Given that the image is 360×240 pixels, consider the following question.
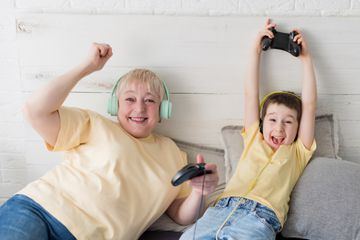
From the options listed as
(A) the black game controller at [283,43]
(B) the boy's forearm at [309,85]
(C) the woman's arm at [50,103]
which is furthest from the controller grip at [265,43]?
(C) the woman's arm at [50,103]

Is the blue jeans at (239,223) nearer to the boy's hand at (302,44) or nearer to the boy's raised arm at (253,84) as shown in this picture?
the boy's raised arm at (253,84)

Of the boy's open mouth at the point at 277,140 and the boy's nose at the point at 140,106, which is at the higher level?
the boy's nose at the point at 140,106

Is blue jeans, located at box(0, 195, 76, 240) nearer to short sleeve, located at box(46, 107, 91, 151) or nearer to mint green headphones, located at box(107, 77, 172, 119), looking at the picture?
short sleeve, located at box(46, 107, 91, 151)

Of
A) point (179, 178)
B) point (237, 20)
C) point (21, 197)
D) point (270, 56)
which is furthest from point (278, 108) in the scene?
point (21, 197)

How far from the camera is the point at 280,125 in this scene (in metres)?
1.36

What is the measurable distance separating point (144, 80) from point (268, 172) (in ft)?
1.73

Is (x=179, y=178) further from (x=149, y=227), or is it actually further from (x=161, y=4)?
(x=161, y=4)

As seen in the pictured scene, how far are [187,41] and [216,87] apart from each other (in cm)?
21

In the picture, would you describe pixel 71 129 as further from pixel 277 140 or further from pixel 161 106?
pixel 277 140

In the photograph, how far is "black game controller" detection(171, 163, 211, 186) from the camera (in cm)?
107

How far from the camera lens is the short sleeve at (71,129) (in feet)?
4.08

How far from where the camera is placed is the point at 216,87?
4.93ft

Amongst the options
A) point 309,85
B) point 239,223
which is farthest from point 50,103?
point 309,85

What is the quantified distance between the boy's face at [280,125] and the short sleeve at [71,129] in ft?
2.04
